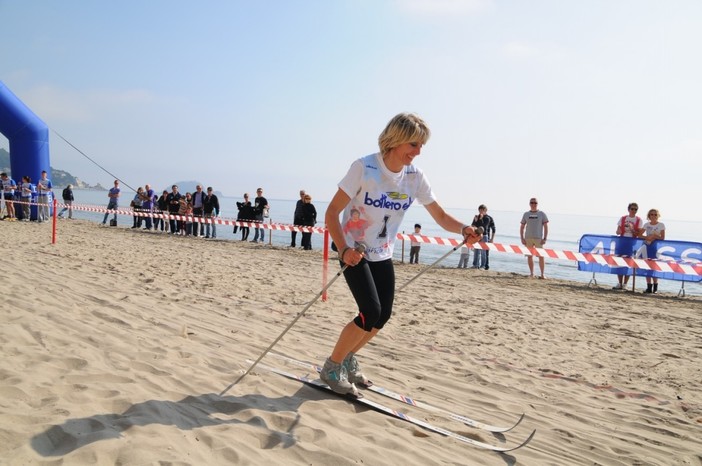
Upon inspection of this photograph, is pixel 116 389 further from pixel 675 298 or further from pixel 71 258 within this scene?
pixel 675 298

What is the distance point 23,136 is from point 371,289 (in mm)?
20673

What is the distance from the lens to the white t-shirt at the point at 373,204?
3.25m

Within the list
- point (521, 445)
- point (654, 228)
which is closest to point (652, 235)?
point (654, 228)

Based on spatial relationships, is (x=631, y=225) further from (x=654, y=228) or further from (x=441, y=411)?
(x=441, y=411)

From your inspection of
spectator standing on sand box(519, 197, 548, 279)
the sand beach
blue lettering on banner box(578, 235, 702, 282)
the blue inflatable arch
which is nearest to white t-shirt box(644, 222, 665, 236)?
blue lettering on banner box(578, 235, 702, 282)

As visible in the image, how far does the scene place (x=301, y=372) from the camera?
13.2 feet

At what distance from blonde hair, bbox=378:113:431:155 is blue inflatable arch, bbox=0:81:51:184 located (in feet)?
65.9

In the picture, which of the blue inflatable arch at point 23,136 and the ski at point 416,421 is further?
the blue inflatable arch at point 23,136

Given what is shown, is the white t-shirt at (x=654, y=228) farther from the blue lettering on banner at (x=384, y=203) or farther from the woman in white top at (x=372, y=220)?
the blue lettering on banner at (x=384, y=203)

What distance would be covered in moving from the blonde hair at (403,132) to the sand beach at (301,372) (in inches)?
69.1

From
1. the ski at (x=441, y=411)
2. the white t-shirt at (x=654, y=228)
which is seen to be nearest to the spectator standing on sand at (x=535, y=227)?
the white t-shirt at (x=654, y=228)

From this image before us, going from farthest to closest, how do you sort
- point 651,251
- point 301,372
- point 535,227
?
point 535,227, point 651,251, point 301,372

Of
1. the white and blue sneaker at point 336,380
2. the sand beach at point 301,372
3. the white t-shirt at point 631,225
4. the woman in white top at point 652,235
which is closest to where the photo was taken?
the sand beach at point 301,372

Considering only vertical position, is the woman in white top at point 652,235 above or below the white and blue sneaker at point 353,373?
above
